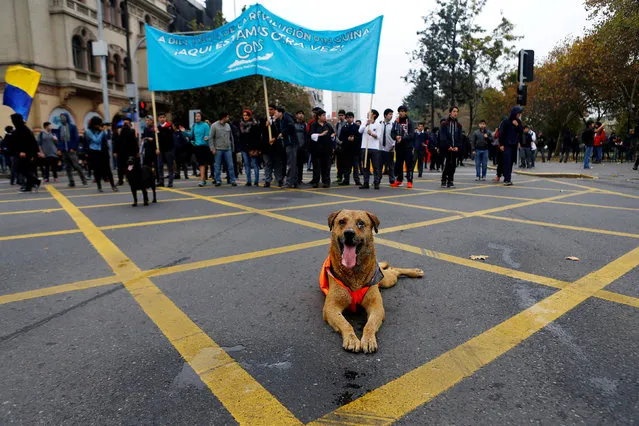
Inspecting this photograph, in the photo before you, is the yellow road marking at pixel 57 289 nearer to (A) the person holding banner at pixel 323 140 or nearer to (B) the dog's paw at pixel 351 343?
(B) the dog's paw at pixel 351 343

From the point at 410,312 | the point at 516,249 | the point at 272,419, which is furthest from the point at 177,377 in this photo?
the point at 516,249

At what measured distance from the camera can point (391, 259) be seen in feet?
14.4

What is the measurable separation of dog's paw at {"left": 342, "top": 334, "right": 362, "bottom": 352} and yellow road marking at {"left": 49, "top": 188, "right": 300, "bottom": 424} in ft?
1.91

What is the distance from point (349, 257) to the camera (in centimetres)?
285

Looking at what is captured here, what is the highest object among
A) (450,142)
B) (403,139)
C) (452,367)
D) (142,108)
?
(142,108)

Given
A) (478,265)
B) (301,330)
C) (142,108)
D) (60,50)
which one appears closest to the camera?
(301,330)

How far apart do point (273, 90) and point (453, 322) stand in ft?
107

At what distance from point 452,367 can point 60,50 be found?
30.9 metres

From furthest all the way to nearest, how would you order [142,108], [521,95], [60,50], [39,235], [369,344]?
[60,50] → [142,108] → [521,95] → [39,235] → [369,344]

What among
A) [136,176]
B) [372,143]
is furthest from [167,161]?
[372,143]

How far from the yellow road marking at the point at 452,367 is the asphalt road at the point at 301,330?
0.01 meters

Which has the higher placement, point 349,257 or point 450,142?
point 450,142

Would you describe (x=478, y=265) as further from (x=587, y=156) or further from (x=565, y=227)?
(x=587, y=156)

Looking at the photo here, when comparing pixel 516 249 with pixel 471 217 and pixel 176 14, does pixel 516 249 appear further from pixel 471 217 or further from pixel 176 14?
pixel 176 14
